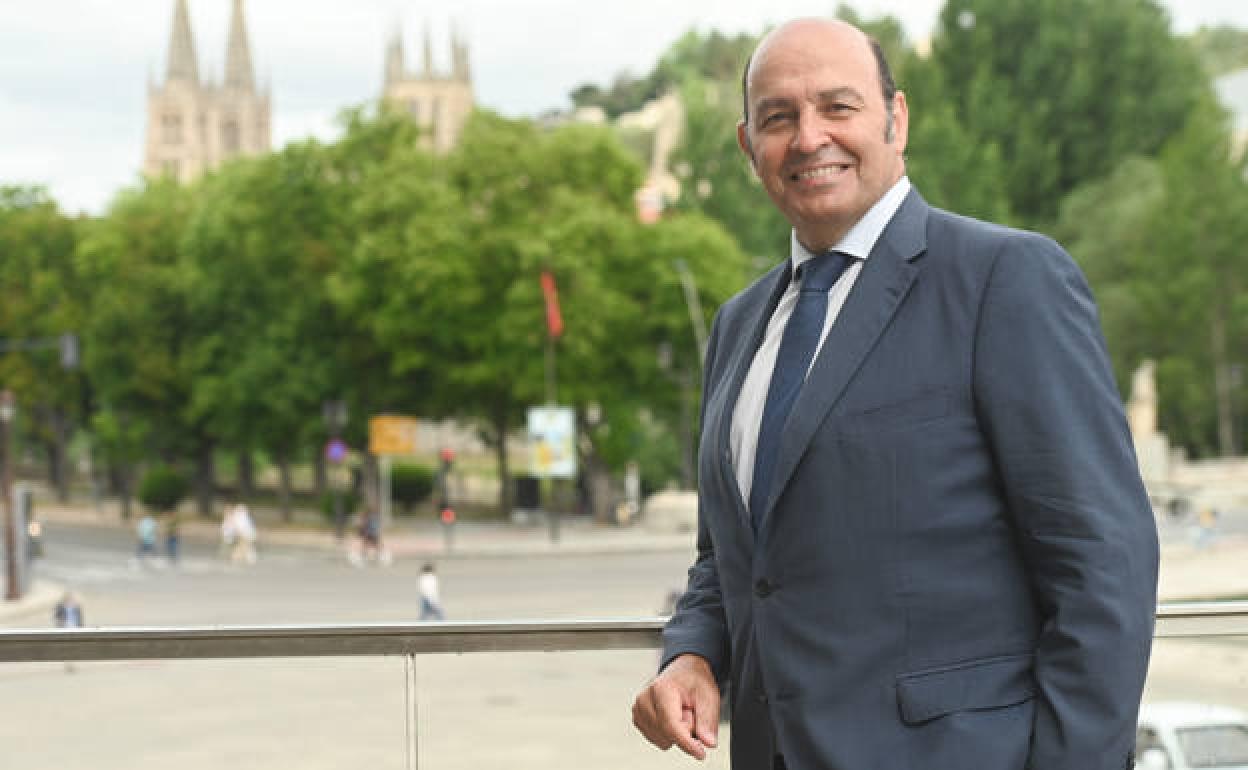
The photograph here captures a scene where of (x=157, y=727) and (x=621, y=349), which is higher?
(x=621, y=349)

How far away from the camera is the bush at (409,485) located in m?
60.5

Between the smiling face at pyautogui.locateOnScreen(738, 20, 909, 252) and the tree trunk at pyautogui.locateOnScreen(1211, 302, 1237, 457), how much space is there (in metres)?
57.0

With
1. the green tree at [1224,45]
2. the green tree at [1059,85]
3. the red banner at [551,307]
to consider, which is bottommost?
the red banner at [551,307]

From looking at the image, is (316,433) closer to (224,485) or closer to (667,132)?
(224,485)

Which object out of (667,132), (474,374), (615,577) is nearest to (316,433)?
(474,374)

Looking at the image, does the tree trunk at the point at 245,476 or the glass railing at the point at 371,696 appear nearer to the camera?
the glass railing at the point at 371,696

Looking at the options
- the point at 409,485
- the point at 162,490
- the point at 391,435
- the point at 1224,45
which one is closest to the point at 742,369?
the point at 391,435

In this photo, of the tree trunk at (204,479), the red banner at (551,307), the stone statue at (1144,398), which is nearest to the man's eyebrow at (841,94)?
the red banner at (551,307)

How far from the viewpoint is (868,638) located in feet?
7.39

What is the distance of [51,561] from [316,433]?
817cm

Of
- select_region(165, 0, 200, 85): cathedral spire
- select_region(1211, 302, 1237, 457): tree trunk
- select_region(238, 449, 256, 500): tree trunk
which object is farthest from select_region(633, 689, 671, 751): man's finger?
select_region(165, 0, 200, 85): cathedral spire

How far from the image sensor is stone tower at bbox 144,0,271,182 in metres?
141

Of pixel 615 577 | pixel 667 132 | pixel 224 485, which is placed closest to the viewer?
pixel 615 577

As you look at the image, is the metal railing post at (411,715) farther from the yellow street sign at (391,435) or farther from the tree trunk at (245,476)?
the tree trunk at (245,476)
